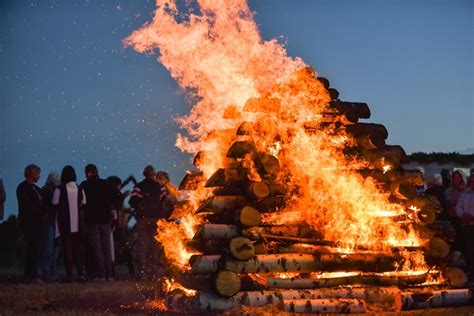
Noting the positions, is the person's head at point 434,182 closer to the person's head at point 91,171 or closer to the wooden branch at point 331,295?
the wooden branch at point 331,295

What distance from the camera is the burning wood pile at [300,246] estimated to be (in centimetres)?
1124

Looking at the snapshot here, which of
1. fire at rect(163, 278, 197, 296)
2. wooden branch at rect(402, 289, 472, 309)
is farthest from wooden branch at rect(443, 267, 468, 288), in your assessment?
fire at rect(163, 278, 197, 296)

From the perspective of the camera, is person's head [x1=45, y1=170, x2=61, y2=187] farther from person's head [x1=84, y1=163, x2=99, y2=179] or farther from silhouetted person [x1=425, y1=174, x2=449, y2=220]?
silhouetted person [x1=425, y1=174, x2=449, y2=220]

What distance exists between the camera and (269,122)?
12.4 metres

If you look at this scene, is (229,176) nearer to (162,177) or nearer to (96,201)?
(96,201)

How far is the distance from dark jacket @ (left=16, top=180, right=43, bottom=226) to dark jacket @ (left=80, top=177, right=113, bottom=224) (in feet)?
3.13

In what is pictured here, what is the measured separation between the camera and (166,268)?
13.2 metres

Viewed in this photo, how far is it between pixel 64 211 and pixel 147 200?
1911 millimetres

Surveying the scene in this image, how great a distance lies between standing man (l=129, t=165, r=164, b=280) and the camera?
17.9 m

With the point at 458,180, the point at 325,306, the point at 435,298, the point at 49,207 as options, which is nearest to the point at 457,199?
the point at 458,180

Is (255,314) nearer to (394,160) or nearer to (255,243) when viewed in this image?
(255,243)

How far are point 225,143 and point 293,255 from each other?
2.35 metres

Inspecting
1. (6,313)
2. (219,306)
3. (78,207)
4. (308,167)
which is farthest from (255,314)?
(78,207)

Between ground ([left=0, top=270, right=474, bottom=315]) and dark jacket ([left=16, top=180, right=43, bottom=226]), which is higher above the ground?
dark jacket ([left=16, top=180, right=43, bottom=226])
